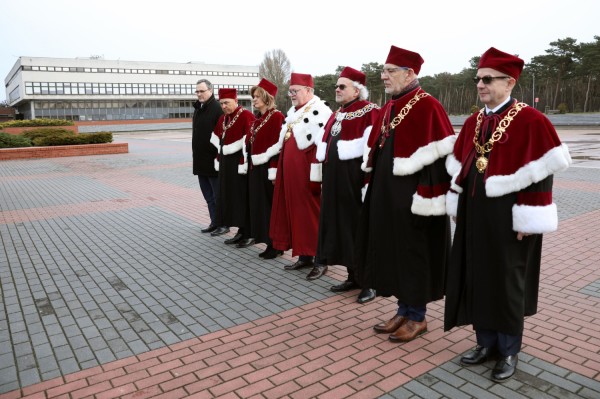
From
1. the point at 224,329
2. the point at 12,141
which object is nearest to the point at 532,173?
the point at 224,329

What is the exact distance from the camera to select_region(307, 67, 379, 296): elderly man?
4656mm

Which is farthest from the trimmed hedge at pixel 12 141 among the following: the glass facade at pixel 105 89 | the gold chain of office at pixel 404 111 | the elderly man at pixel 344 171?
the glass facade at pixel 105 89

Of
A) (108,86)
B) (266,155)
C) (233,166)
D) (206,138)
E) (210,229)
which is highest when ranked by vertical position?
(108,86)

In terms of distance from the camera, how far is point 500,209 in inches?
124

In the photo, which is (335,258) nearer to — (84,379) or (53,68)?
Result: (84,379)

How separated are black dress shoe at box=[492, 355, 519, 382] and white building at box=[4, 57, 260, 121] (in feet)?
242

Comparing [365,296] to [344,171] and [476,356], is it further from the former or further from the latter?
[476,356]

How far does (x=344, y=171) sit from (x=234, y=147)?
2.40 metres

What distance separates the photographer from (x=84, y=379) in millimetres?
3414

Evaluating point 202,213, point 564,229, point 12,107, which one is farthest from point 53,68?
point 564,229

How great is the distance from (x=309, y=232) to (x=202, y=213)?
421cm

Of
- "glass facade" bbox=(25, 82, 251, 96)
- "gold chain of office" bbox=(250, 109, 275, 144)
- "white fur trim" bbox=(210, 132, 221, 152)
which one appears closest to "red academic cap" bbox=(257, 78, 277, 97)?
"gold chain of office" bbox=(250, 109, 275, 144)

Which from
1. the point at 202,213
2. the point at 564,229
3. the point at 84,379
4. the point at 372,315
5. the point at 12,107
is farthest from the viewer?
the point at 12,107

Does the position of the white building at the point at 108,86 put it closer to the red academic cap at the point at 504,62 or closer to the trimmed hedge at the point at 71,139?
the trimmed hedge at the point at 71,139
